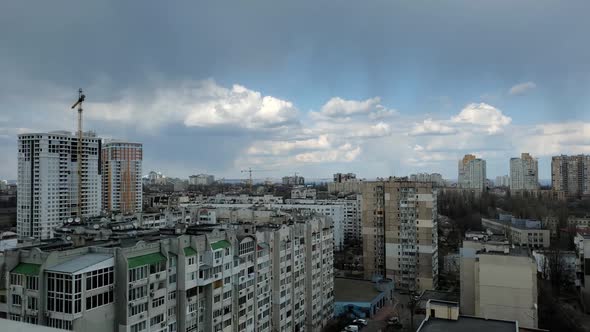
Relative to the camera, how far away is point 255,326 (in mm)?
10789

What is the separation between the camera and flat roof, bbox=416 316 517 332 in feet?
27.0

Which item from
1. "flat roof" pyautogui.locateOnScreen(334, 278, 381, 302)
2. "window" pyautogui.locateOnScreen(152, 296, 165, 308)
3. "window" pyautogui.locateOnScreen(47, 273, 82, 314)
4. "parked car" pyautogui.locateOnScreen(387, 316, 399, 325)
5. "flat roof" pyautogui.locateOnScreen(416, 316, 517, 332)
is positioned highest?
"window" pyautogui.locateOnScreen(47, 273, 82, 314)

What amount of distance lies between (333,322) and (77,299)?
10.2 m

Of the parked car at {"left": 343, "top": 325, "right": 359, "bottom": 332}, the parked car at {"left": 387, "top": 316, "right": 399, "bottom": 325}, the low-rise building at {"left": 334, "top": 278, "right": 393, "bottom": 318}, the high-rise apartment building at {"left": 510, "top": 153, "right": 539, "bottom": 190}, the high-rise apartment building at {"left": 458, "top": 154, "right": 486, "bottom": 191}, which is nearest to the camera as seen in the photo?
the parked car at {"left": 343, "top": 325, "right": 359, "bottom": 332}

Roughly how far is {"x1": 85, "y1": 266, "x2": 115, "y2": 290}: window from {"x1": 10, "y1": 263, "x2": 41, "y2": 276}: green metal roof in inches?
33.7

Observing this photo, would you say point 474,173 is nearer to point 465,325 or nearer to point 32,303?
point 465,325

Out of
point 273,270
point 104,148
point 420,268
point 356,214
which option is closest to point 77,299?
point 273,270

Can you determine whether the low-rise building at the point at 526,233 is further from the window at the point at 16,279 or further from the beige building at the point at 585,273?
the window at the point at 16,279

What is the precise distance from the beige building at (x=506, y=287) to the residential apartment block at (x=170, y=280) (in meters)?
5.07

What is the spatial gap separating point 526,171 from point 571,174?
30.5 feet

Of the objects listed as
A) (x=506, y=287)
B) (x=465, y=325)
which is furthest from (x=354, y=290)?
(x=465, y=325)

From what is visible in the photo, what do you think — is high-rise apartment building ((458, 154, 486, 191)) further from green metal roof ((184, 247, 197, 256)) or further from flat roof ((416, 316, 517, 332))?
green metal roof ((184, 247, 197, 256))

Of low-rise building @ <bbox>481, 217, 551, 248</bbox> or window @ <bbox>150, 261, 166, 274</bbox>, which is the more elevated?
window @ <bbox>150, 261, 166, 274</bbox>

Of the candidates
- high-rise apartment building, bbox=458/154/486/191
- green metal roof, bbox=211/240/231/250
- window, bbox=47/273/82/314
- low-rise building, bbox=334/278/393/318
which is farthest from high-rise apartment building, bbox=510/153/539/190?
window, bbox=47/273/82/314
